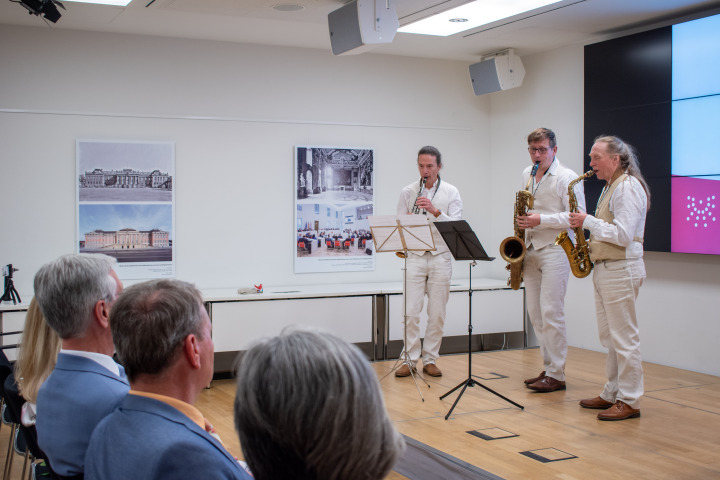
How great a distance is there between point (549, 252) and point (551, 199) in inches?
15.0

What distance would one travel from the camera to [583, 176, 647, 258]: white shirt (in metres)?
4.59

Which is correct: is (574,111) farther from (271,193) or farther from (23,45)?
(23,45)

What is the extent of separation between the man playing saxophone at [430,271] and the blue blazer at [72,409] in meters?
4.12

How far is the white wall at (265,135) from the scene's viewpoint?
623 centimetres

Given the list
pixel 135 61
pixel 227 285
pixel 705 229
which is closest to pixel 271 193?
pixel 227 285

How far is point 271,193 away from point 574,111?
2999 millimetres

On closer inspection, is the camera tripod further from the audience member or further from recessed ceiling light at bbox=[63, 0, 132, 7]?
the audience member

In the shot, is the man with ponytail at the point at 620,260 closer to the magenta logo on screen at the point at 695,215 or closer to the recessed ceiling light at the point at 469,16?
the magenta logo on screen at the point at 695,215

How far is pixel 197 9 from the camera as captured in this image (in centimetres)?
554

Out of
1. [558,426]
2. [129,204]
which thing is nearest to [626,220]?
[558,426]

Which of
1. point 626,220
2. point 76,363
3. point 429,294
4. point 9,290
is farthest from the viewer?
point 429,294

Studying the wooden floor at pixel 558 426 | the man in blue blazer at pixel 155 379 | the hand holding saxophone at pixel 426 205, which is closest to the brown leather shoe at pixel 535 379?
the wooden floor at pixel 558 426

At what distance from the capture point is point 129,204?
6516mm

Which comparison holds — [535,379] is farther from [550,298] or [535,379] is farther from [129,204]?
[129,204]
